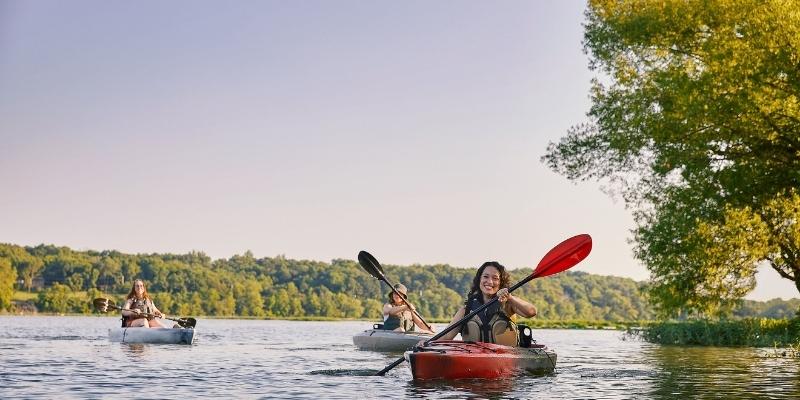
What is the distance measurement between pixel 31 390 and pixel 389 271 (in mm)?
109327

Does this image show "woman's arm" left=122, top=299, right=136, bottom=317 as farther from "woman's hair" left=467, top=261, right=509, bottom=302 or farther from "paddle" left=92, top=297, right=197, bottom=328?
"woman's hair" left=467, top=261, right=509, bottom=302

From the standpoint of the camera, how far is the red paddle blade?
45.5ft

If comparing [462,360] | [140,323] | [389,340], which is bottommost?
[462,360]

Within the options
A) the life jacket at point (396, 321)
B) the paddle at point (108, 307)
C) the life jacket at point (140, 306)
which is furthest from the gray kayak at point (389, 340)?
the life jacket at point (140, 306)

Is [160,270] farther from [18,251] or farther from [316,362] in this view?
[316,362]

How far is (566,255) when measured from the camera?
45.7 ft

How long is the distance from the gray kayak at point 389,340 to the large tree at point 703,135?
563cm

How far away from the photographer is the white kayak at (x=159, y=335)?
23.7 m

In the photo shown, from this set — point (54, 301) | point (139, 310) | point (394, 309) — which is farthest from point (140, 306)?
point (54, 301)

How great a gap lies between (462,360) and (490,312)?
3.43ft

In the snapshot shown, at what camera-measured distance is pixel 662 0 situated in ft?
71.6

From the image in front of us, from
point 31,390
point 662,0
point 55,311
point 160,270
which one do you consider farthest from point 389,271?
point 31,390

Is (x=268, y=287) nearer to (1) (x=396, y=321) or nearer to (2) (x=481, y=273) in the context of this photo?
(1) (x=396, y=321)

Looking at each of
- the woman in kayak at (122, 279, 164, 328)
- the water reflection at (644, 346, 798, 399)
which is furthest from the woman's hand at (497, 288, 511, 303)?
the woman in kayak at (122, 279, 164, 328)
